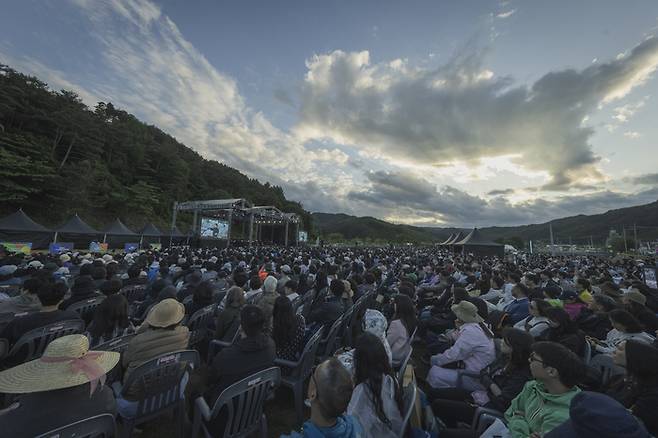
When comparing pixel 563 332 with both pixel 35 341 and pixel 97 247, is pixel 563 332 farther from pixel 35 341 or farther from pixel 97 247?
pixel 97 247

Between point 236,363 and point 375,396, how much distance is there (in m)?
1.18

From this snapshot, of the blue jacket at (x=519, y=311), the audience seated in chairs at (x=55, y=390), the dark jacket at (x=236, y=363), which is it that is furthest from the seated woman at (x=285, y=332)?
the blue jacket at (x=519, y=311)

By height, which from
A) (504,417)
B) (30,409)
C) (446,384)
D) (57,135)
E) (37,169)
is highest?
(57,135)

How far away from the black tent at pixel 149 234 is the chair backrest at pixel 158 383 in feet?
84.0

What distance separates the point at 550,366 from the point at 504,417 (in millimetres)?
643

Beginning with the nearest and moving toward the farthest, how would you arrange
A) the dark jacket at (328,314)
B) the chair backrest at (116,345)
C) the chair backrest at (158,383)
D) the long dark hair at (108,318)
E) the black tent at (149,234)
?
the chair backrest at (158,383), the chair backrest at (116,345), the long dark hair at (108,318), the dark jacket at (328,314), the black tent at (149,234)

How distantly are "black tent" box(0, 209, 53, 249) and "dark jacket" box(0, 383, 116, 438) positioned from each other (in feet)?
69.8

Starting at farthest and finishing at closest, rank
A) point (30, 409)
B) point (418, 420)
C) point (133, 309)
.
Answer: point (133, 309), point (418, 420), point (30, 409)

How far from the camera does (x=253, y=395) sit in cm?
200

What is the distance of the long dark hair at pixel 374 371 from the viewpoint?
67.4 inches

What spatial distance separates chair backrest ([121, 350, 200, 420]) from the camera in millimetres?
2146

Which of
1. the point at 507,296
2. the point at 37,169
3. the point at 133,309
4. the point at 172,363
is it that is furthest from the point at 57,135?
the point at 507,296

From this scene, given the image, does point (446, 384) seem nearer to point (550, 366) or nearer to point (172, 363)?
point (550, 366)

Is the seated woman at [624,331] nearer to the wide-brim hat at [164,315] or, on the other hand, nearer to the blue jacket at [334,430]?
the blue jacket at [334,430]
